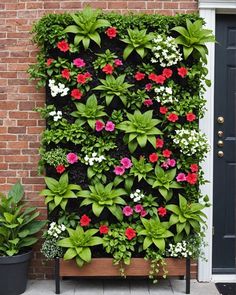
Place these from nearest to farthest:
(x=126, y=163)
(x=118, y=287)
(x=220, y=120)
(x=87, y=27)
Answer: (x=87, y=27)
(x=126, y=163)
(x=118, y=287)
(x=220, y=120)

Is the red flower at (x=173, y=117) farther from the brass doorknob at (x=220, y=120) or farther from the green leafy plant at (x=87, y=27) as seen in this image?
the green leafy plant at (x=87, y=27)

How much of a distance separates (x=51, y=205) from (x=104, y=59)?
1.29 metres

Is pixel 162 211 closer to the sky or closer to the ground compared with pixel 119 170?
closer to the ground

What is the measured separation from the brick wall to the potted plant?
0.23 metres

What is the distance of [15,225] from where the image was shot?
174 inches

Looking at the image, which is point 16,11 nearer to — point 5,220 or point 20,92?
point 20,92

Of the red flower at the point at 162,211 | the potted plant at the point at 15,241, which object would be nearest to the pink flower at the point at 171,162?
Answer: the red flower at the point at 162,211

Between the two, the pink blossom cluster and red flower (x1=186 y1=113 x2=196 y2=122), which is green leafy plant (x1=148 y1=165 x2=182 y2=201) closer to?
the pink blossom cluster

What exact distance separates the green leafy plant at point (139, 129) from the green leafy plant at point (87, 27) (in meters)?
0.69

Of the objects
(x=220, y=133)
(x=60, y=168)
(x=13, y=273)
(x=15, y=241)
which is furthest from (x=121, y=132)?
(x=13, y=273)

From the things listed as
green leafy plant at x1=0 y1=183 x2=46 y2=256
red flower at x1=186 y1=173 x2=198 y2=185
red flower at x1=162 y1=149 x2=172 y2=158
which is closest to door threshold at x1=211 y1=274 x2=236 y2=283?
red flower at x1=186 y1=173 x2=198 y2=185

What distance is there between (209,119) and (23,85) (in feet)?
5.51

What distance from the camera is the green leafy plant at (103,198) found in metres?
4.43

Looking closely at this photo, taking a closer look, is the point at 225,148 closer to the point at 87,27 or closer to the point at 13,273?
the point at 87,27
